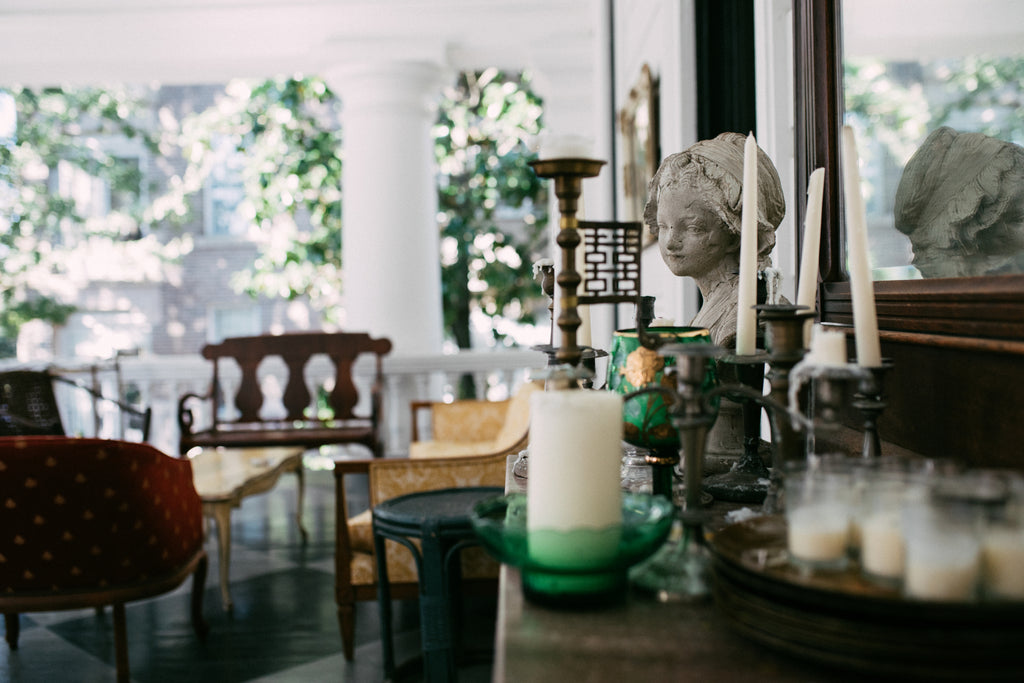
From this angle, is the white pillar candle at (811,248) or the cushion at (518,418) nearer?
the white pillar candle at (811,248)

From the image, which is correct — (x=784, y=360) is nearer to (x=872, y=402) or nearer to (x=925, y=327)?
(x=872, y=402)

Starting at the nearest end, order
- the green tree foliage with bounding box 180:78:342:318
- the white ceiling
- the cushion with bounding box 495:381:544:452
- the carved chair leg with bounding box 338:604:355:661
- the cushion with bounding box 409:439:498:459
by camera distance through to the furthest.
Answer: the carved chair leg with bounding box 338:604:355:661 < the cushion with bounding box 495:381:544:452 < the cushion with bounding box 409:439:498:459 < the white ceiling < the green tree foliage with bounding box 180:78:342:318

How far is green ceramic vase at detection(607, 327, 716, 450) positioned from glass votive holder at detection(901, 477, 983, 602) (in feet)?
1.40

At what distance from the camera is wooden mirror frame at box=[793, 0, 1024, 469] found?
3.11ft

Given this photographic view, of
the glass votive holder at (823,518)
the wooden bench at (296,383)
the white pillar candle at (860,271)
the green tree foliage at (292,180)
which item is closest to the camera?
the glass votive holder at (823,518)

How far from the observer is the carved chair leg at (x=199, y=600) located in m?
3.05

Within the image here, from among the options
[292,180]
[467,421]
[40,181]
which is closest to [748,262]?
[467,421]

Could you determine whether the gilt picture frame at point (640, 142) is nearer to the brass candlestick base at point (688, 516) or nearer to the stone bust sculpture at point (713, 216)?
the stone bust sculpture at point (713, 216)

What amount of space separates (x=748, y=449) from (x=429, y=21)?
16.5ft

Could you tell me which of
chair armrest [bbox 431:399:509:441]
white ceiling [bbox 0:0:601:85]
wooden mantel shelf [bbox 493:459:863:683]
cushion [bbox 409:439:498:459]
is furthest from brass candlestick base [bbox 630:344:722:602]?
white ceiling [bbox 0:0:601:85]

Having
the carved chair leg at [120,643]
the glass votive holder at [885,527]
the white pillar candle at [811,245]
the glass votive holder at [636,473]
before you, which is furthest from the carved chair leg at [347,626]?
the glass votive holder at [885,527]

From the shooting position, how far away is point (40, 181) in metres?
10.3

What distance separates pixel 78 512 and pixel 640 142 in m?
2.72

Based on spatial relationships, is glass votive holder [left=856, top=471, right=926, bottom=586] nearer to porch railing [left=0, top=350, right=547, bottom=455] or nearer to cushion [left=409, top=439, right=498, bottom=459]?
cushion [left=409, top=439, right=498, bottom=459]
